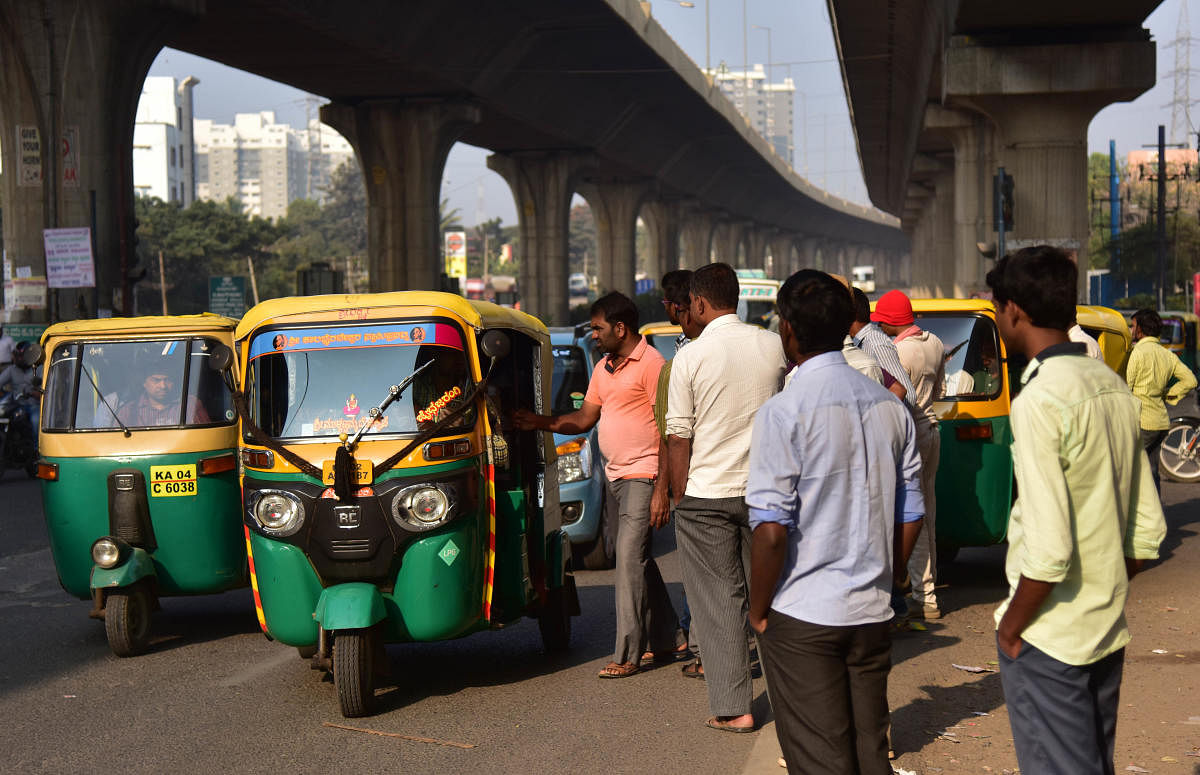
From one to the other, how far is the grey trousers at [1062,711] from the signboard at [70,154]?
26.4 meters

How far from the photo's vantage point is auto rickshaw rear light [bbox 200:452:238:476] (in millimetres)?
8672

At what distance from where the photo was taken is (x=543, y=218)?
63.8 meters

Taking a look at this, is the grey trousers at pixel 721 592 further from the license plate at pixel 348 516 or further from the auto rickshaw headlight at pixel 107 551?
the auto rickshaw headlight at pixel 107 551

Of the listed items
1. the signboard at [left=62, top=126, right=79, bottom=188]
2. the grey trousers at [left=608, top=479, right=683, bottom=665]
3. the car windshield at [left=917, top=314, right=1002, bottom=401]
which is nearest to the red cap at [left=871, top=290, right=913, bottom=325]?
the car windshield at [left=917, top=314, right=1002, bottom=401]

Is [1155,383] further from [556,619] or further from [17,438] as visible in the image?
[17,438]

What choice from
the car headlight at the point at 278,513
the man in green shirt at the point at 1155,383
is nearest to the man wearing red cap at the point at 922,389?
the car headlight at the point at 278,513

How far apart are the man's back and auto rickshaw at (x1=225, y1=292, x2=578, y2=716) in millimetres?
1027

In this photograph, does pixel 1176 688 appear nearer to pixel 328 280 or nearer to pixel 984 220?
pixel 328 280

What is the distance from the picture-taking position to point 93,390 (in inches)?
353

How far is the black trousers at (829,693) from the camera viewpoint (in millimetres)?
4375

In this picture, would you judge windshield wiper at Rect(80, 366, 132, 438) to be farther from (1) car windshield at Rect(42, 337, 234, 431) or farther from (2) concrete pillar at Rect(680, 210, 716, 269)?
(2) concrete pillar at Rect(680, 210, 716, 269)

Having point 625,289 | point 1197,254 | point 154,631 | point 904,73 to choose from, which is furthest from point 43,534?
point 1197,254

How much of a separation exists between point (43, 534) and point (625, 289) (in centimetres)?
6577

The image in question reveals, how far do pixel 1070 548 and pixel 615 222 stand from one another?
74172 mm
